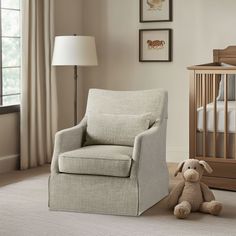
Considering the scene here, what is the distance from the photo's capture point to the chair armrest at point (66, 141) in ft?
13.8

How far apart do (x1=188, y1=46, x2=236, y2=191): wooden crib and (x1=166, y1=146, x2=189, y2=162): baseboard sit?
4.19 ft

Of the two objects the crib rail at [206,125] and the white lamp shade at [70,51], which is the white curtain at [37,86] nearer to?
the white lamp shade at [70,51]

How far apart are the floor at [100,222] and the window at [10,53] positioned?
4.76ft

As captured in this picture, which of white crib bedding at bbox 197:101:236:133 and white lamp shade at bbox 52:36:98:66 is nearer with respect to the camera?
white crib bedding at bbox 197:101:236:133

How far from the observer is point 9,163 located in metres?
5.73

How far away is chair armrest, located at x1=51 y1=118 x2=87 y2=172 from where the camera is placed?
13.8 ft

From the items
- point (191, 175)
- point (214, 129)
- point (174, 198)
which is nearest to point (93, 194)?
point (174, 198)

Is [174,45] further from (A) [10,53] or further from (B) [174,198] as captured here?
(B) [174,198]

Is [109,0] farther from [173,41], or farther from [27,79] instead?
[27,79]

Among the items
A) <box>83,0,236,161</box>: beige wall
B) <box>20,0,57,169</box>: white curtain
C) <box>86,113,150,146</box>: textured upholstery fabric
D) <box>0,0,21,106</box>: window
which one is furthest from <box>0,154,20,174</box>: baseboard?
<box>86,113,150,146</box>: textured upholstery fabric

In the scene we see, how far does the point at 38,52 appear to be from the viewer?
5.86m

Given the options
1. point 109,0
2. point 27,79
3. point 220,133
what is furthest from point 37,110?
point 220,133

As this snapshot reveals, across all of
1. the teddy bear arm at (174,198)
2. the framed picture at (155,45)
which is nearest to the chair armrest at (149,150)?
the teddy bear arm at (174,198)

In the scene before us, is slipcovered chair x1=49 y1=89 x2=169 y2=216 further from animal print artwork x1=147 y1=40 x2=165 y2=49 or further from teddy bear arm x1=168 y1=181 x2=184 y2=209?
animal print artwork x1=147 y1=40 x2=165 y2=49
